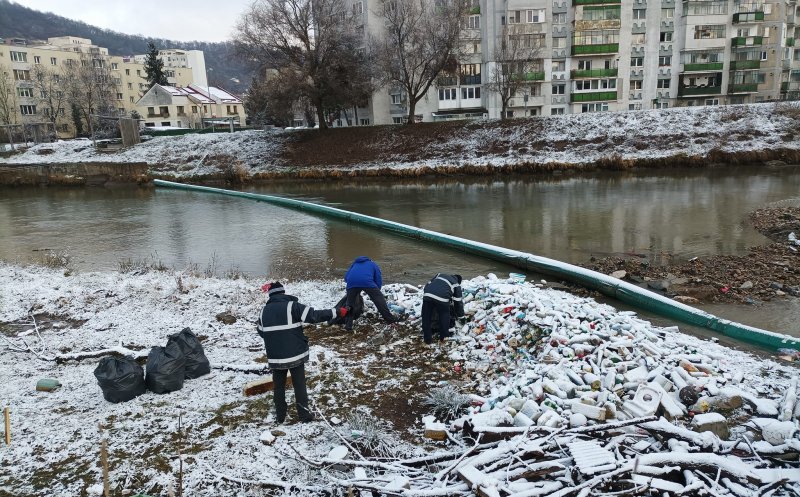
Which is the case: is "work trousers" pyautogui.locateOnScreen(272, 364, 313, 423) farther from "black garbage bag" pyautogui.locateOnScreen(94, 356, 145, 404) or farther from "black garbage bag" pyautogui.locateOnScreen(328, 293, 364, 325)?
"black garbage bag" pyautogui.locateOnScreen(328, 293, 364, 325)

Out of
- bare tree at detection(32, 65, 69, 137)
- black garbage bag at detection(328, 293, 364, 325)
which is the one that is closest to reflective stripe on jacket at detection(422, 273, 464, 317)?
black garbage bag at detection(328, 293, 364, 325)

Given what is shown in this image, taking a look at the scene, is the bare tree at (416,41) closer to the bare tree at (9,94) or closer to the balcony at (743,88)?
the balcony at (743,88)

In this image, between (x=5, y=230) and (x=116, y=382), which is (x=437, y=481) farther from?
(x=5, y=230)

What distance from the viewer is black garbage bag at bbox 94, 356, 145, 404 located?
19.5ft

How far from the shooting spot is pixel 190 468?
16.0 ft

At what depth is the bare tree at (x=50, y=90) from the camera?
58688 mm

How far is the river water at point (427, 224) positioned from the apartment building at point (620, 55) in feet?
59.0

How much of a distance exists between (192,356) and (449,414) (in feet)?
10.9

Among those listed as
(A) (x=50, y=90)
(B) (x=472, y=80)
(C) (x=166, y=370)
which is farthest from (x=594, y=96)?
(A) (x=50, y=90)

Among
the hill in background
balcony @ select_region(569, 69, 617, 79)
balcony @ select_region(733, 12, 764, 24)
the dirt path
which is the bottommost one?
the dirt path

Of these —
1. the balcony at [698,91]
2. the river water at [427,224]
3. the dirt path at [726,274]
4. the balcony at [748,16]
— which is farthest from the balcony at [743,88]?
the dirt path at [726,274]

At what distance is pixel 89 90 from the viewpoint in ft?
182

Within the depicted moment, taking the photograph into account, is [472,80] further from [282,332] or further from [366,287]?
[282,332]

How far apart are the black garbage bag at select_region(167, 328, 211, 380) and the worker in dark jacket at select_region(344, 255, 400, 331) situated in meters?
2.29
